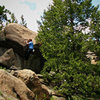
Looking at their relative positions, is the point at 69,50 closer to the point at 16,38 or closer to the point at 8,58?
the point at 16,38

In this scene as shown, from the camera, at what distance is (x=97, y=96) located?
1461 centimetres

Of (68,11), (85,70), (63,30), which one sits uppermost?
(68,11)

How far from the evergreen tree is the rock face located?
2.03 metres

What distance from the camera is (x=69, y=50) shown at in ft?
53.4

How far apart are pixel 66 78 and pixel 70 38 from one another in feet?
14.9

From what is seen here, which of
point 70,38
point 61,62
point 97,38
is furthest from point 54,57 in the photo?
point 97,38

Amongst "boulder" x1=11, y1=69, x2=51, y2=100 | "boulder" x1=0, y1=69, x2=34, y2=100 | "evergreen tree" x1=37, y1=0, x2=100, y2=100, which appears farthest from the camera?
"evergreen tree" x1=37, y1=0, x2=100, y2=100

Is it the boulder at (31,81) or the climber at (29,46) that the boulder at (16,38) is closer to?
the climber at (29,46)

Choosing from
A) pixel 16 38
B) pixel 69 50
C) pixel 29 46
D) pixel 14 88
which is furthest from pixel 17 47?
pixel 14 88

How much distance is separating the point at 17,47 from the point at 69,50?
6.44 meters

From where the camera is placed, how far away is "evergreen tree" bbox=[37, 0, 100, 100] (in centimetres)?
1423

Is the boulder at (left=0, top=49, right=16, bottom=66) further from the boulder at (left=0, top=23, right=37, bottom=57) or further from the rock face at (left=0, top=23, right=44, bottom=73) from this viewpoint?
the boulder at (left=0, top=23, right=37, bottom=57)

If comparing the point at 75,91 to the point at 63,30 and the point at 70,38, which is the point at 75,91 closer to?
the point at 70,38

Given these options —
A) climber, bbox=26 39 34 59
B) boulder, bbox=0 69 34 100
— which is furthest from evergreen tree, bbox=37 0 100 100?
boulder, bbox=0 69 34 100
